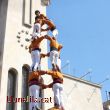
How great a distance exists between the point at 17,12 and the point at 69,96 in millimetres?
5264

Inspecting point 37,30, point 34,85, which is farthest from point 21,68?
point 34,85

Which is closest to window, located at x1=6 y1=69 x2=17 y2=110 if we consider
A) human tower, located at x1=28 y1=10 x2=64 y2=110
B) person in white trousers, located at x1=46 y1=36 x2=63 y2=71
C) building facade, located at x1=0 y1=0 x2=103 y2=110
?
building facade, located at x1=0 y1=0 x2=103 y2=110

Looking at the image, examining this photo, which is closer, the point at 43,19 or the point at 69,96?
the point at 43,19

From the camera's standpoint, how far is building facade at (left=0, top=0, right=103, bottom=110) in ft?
56.2

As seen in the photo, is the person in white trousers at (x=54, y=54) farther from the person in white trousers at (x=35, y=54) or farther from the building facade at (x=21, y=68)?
the building facade at (x=21, y=68)

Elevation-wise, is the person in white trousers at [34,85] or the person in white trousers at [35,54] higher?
the person in white trousers at [35,54]

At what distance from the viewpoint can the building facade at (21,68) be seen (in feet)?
56.2

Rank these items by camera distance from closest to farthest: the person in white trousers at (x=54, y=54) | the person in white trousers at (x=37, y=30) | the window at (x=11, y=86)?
the person in white trousers at (x=54, y=54) → the person in white trousers at (x=37, y=30) → the window at (x=11, y=86)

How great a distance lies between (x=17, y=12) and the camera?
19.8 metres

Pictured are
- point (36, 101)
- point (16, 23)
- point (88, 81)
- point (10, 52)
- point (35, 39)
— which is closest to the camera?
point (36, 101)

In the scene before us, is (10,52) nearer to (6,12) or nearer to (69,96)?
(6,12)

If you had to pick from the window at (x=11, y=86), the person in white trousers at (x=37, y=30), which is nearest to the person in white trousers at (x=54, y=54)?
the person in white trousers at (x=37, y=30)

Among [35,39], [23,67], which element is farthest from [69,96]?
[35,39]

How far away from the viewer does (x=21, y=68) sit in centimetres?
1783
